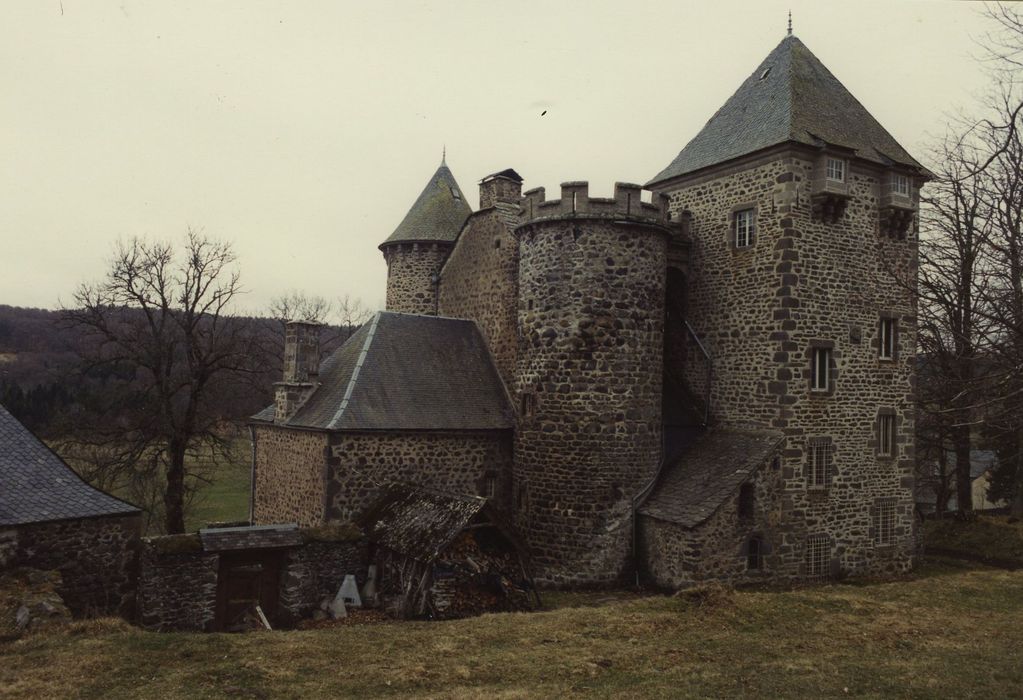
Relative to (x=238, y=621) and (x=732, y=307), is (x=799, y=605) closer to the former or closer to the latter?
(x=732, y=307)

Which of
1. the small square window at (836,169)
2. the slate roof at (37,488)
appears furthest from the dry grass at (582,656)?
→ the small square window at (836,169)

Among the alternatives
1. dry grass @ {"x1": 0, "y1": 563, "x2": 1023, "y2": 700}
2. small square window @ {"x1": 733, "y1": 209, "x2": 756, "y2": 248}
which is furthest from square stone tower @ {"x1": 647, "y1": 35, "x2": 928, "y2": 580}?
dry grass @ {"x1": 0, "y1": 563, "x2": 1023, "y2": 700}

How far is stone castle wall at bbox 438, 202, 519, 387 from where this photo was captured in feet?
67.8

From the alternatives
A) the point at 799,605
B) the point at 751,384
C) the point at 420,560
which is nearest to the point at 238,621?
the point at 420,560

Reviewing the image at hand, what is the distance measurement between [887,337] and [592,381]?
8452 millimetres

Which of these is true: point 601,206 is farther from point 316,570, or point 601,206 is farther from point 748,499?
point 316,570

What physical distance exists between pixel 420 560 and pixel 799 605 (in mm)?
7052

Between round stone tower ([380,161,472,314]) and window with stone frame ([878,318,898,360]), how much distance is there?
14155mm

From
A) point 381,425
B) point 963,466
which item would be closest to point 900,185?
point 963,466

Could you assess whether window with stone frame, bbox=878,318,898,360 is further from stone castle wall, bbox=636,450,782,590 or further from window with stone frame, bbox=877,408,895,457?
stone castle wall, bbox=636,450,782,590

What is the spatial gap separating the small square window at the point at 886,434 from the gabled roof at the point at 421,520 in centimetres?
1090

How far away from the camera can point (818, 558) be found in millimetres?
17406

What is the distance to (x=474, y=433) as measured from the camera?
1889cm

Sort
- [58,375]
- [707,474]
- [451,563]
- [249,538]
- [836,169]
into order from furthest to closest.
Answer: [58,375]
[836,169]
[707,474]
[451,563]
[249,538]
